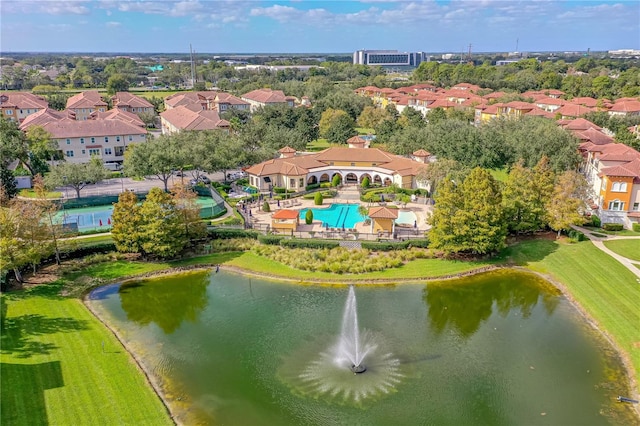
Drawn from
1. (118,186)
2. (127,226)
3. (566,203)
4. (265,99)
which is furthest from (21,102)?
(566,203)

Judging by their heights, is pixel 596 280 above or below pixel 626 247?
below

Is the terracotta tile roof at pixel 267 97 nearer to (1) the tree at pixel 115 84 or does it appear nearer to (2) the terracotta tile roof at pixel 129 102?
(2) the terracotta tile roof at pixel 129 102

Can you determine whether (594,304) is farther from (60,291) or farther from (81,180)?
(81,180)

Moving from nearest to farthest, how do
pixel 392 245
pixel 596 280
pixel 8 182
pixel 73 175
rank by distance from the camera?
1. pixel 596 280
2. pixel 392 245
3. pixel 8 182
4. pixel 73 175

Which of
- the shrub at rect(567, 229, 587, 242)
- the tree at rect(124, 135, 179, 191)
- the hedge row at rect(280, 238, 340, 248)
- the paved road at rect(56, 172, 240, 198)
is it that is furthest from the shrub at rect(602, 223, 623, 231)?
the paved road at rect(56, 172, 240, 198)

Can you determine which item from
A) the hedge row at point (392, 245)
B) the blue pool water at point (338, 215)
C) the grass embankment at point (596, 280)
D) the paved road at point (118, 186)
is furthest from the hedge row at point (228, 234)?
the grass embankment at point (596, 280)

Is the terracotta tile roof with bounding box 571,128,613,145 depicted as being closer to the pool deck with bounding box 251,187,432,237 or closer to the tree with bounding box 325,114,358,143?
the pool deck with bounding box 251,187,432,237

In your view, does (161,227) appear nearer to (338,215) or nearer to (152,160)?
(152,160)
